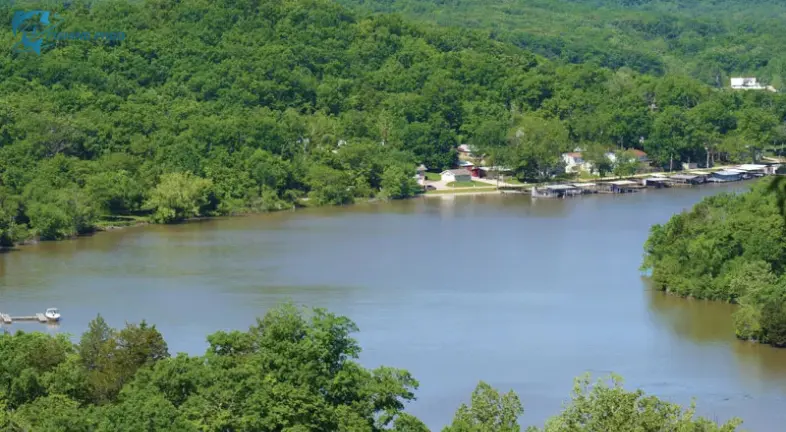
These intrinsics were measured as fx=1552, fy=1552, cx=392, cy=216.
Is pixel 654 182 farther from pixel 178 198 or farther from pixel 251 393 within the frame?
pixel 251 393

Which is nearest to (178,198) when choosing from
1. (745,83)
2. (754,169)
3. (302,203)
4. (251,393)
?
(302,203)

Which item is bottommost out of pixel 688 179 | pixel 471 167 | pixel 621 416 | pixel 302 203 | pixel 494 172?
pixel 621 416

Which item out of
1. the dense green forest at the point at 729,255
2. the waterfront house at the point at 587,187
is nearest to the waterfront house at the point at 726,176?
the waterfront house at the point at 587,187

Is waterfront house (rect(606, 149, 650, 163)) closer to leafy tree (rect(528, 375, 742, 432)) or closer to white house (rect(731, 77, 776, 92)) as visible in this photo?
Answer: white house (rect(731, 77, 776, 92))

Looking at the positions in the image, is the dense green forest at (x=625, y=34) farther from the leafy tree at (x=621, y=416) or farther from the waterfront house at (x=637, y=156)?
the leafy tree at (x=621, y=416)

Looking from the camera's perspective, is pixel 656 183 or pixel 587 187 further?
pixel 656 183

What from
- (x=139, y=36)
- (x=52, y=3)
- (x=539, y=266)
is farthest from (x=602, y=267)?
(x=52, y=3)

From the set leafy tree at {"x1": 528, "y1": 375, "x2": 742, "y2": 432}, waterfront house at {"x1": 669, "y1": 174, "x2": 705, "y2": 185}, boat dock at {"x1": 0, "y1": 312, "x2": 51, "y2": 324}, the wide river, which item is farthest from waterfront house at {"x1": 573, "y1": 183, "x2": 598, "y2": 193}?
leafy tree at {"x1": 528, "y1": 375, "x2": 742, "y2": 432}
